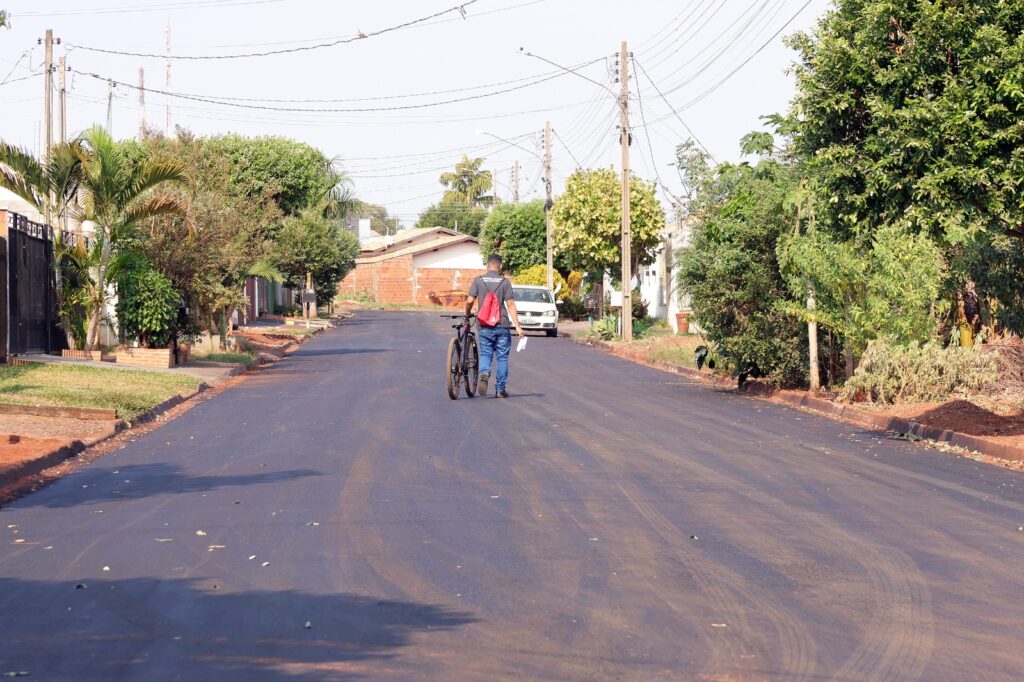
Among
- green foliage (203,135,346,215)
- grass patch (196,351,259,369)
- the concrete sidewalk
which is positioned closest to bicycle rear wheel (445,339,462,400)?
the concrete sidewalk

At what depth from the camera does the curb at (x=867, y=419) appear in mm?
13633

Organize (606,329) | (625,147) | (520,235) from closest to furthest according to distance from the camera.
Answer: (625,147)
(606,329)
(520,235)

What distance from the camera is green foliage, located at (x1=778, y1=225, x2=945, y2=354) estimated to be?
669 inches

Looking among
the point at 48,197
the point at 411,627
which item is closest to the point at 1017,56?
the point at 411,627

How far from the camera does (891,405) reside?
17.6 m

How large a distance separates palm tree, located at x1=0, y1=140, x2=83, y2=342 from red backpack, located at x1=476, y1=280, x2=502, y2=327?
370 inches

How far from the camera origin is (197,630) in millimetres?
6145

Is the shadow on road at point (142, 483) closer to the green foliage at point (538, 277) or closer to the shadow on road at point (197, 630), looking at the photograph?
the shadow on road at point (197, 630)

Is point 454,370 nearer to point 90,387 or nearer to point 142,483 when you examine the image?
point 90,387

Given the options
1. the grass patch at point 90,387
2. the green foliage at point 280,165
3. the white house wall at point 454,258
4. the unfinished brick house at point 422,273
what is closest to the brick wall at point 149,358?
the grass patch at point 90,387

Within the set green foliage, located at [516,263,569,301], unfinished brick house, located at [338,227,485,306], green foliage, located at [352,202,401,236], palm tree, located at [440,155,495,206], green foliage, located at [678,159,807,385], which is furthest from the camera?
green foliage, located at [352,202,401,236]

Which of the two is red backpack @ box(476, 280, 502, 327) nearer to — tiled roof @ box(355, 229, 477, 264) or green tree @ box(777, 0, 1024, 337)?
green tree @ box(777, 0, 1024, 337)

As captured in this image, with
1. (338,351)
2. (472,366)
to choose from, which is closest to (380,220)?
(338,351)

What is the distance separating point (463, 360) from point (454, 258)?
71436 millimetres
